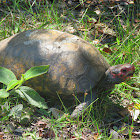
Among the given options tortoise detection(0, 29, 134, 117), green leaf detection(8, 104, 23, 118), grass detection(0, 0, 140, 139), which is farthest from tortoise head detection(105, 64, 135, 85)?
green leaf detection(8, 104, 23, 118)

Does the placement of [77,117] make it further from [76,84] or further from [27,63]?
[27,63]

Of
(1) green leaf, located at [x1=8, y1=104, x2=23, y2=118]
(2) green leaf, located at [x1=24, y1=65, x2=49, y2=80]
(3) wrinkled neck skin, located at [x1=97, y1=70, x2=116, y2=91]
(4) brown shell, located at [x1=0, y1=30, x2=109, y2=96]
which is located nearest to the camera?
(2) green leaf, located at [x1=24, y1=65, x2=49, y2=80]

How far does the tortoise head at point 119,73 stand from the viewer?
10.7 ft

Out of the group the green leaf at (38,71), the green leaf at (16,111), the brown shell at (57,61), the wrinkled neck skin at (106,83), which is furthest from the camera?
the wrinkled neck skin at (106,83)

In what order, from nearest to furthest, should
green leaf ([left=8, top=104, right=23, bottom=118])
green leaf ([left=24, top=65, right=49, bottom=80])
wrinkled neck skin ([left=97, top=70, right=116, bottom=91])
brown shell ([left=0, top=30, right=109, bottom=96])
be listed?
1. green leaf ([left=24, top=65, right=49, bottom=80])
2. green leaf ([left=8, top=104, right=23, bottom=118])
3. brown shell ([left=0, top=30, right=109, bottom=96])
4. wrinkled neck skin ([left=97, top=70, right=116, bottom=91])

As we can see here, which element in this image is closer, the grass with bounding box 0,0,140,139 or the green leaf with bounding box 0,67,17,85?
the green leaf with bounding box 0,67,17,85

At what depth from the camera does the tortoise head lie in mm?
3247

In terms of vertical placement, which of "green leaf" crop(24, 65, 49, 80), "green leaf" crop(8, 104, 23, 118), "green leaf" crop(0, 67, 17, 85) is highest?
"green leaf" crop(24, 65, 49, 80)

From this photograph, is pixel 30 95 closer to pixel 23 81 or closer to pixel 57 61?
pixel 23 81

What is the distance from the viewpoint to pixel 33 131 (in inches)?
117

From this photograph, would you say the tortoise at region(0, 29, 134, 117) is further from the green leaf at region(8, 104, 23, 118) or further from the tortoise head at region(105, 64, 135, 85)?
the green leaf at region(8, 104, 23, 118)

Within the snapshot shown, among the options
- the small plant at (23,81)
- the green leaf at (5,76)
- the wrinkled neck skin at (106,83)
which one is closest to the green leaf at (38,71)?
the small plant at (23,81)

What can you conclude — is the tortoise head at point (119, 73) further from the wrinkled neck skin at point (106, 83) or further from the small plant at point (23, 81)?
the small plant at point (23, 81)

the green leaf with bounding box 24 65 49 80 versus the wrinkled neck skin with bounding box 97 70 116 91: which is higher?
the green leaf with bounding box 24 65 49 80
